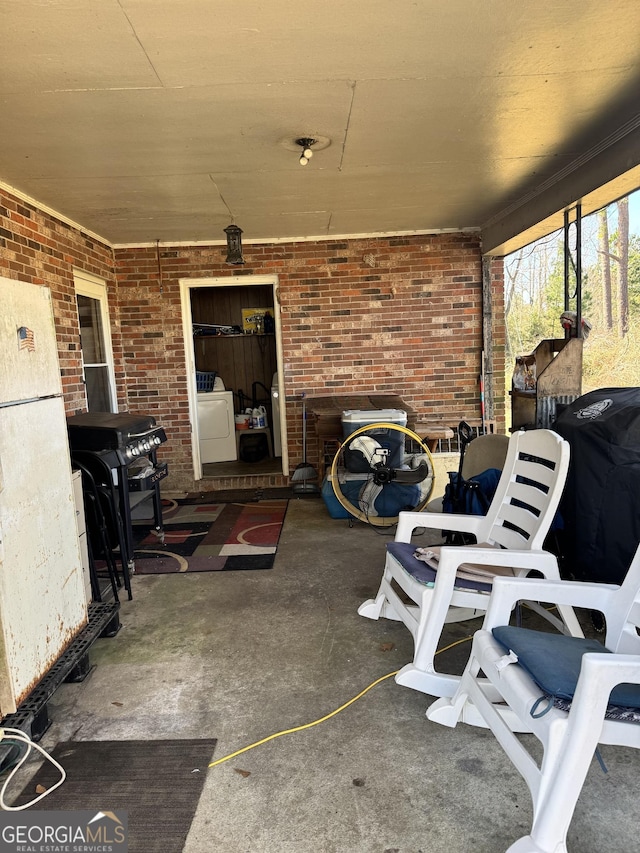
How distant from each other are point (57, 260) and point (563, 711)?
178 inches

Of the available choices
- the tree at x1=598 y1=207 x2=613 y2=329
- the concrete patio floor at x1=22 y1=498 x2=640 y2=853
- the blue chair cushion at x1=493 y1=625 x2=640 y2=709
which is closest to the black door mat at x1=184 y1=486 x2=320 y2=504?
the concrete patio floor at x1=22 y1=498 x2=640 y2=853

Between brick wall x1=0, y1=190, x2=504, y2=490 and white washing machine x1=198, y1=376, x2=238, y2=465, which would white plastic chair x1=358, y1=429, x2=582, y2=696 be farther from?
white washing machine x1=198, y1=376, x2=238, y2=465

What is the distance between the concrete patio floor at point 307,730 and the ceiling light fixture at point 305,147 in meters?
2.60

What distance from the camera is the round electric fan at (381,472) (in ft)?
13.3

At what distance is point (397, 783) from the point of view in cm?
179

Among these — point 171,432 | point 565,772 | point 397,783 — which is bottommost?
point 397,783

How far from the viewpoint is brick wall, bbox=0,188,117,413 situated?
371 centimetres

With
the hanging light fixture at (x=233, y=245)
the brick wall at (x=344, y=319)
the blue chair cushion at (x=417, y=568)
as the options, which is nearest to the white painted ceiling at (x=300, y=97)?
the hanging light fixture at (x=233, y=245)

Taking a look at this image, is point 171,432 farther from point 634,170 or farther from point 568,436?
point 634,170

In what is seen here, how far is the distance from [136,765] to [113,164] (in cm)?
320

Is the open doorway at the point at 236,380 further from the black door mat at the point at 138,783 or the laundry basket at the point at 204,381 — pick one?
the black door mat at the point at 138,783

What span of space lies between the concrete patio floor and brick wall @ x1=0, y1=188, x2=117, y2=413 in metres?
2.10

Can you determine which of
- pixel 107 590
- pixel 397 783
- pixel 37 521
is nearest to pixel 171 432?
pixel 107 590

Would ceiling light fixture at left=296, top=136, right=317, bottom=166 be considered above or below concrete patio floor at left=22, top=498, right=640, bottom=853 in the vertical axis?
above
